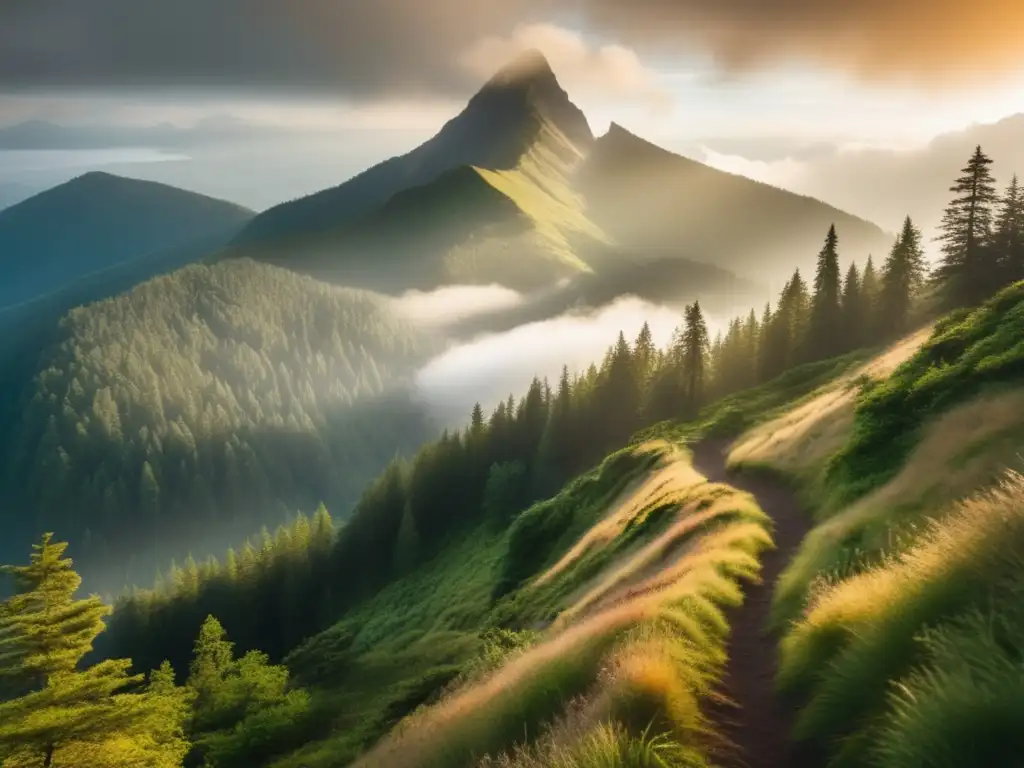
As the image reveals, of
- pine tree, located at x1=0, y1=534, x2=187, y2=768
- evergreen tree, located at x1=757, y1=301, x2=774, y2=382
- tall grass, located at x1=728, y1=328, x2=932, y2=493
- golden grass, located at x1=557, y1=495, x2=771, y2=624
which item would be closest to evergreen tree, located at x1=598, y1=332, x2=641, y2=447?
evergreen tree, located at x1=757, y1=301, x2=774, y2=382

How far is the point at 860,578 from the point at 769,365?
300 feet

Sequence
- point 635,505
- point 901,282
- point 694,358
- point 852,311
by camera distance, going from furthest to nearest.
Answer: point 694,358
point 852,311
point 901,282
point 635,505

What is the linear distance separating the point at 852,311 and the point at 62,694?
97740 mm

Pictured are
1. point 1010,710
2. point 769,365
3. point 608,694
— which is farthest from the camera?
point 769,365

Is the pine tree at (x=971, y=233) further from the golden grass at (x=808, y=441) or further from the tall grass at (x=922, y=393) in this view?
the tall grass at (x=922, y=393)

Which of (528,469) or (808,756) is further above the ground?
(808,756)

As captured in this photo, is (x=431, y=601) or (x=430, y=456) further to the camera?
(x=430, y=456)

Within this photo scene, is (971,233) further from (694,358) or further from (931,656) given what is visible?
(931,656)

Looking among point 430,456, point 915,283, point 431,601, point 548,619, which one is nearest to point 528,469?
point 430,456

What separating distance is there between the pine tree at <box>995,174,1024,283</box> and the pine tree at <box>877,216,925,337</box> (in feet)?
44.6

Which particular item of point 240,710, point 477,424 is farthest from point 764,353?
point 240,710

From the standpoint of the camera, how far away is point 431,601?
247 ft

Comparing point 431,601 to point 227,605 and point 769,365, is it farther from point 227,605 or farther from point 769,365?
point 227,605

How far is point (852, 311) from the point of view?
9100 centimetres
